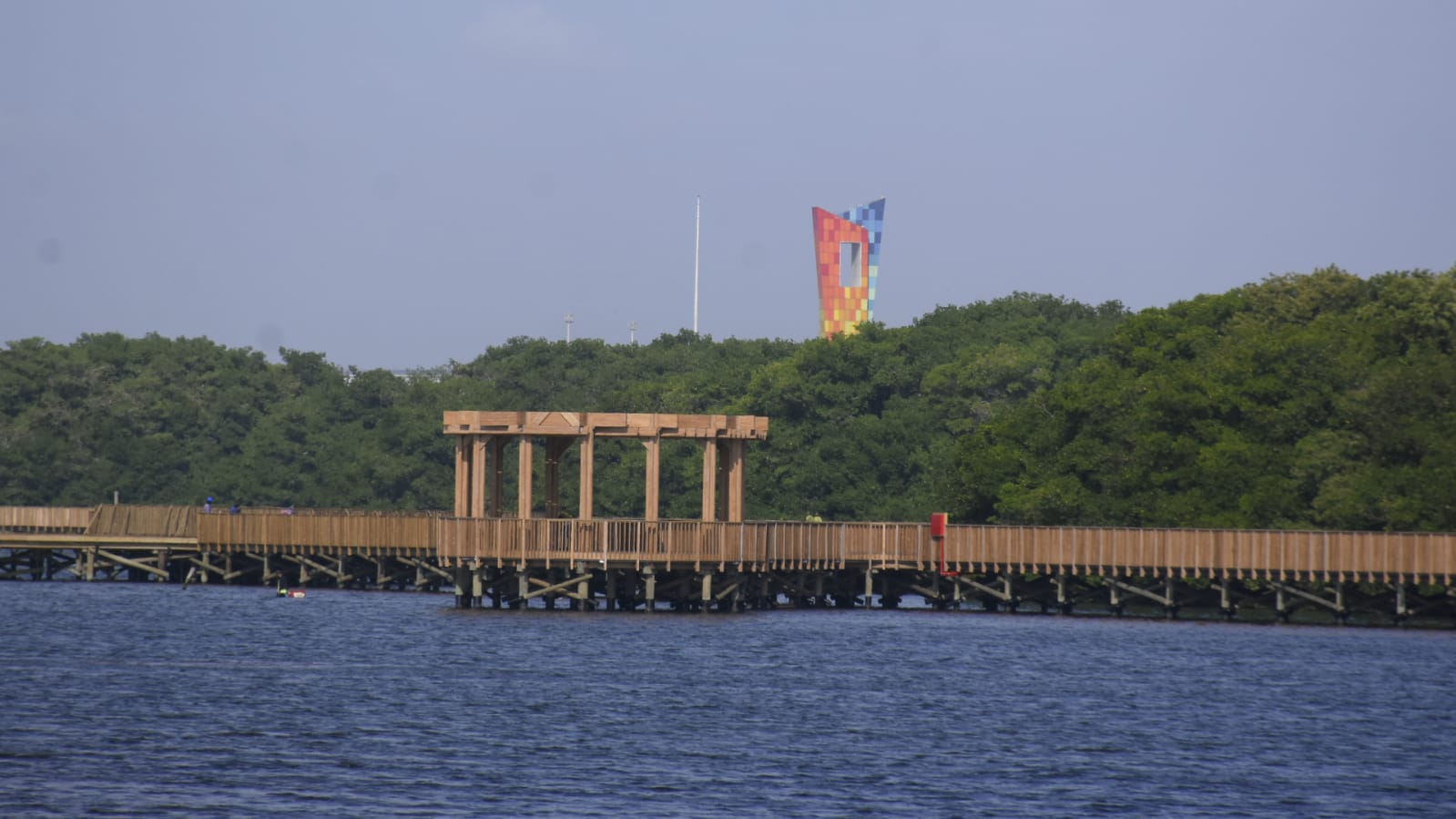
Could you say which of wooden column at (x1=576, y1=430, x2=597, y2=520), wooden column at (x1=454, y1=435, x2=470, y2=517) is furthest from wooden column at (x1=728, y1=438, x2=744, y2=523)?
wooden column at (x1=454, y1=435, x2=470, y2=517)

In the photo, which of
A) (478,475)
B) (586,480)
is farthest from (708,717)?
(478,475)

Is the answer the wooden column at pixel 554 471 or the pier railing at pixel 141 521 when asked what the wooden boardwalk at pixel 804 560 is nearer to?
the pier railing at pixel 141 521

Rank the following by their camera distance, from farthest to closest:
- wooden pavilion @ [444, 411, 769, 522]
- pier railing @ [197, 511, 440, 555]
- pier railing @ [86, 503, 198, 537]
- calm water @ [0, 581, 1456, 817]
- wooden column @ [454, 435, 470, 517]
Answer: pier railing @ [86, 503, 198, 537], pier railing @ [197, 511, 440, 555], wooden column @ [454, 435, 470, 517], wooden pavilion @ [444, 411, 769, 522], calm water @ [0, 581, 1456, 817]

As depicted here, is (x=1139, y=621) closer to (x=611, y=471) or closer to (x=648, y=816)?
(x=648, y=816)

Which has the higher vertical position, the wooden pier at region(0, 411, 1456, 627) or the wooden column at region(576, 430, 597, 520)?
the wooden column at region(576, 430, 597, 520)

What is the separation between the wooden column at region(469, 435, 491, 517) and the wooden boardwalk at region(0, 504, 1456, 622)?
989 mm

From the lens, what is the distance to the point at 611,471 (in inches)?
4749

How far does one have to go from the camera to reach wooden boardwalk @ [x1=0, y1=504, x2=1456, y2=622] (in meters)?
62.5

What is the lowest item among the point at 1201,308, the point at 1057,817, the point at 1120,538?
the point at 1057,817

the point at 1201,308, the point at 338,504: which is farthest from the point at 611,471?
the point at 1201,308

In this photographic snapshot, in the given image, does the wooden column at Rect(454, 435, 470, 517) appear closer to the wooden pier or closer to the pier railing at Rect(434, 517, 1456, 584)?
the wooden pier

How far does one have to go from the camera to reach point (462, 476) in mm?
64500

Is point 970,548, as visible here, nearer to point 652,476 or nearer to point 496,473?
point 652,476

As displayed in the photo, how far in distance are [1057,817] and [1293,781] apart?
6.33 metres
